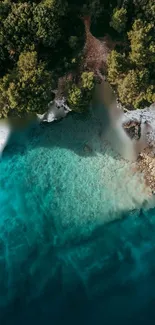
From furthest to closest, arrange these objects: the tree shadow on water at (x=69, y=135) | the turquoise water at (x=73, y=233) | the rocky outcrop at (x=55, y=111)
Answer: the tree shadow on water at (x=69, y=135)
the turquoise water at (x=73, y=233)
the rocky outcrop at (x=55, y=111)

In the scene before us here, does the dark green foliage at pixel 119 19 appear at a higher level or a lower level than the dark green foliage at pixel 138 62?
higher

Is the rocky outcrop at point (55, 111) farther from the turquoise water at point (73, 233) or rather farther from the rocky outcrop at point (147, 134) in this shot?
the rocky outcrop at point (147, 134)

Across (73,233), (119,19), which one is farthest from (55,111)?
(73,233)

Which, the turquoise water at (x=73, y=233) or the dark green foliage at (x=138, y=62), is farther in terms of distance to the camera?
the turquoise water at (x=73, y=233)

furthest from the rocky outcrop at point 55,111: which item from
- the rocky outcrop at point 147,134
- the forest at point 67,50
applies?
the rocky outcrop at point 147,134

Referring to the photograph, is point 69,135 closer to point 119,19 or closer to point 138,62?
point 138,62

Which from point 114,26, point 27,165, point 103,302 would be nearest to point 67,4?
point 114,26

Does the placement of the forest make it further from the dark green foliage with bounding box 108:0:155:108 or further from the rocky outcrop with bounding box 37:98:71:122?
the rocky outcrop with bounding box 37:98:71:122
